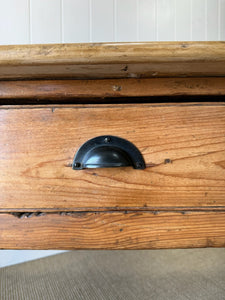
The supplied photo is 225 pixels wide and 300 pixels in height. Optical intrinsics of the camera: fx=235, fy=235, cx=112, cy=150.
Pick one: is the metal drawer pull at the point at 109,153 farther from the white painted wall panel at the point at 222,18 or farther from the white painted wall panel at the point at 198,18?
the white painted wall panel at the point at 222,18

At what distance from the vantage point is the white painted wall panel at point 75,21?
36.1 inches

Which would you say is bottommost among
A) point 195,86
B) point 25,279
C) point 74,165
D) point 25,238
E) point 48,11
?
point 25,279

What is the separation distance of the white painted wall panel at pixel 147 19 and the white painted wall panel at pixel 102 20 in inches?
4.8

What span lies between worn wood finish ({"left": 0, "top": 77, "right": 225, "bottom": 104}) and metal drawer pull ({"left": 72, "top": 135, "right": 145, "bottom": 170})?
73mm

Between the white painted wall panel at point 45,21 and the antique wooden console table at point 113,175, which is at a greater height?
the white painted wall panel at point 45,21

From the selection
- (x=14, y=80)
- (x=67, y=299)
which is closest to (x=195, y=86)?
(x=14, y=80)

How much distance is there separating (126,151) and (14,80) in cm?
21

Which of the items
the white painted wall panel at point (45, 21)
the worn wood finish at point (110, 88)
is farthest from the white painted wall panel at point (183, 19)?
the worn wood finish at point (110, 88)

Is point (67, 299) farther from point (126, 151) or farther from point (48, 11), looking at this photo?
point (48, 11)

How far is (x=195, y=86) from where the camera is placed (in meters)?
0.37

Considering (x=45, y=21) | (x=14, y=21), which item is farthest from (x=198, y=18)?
(x=14, y=21)

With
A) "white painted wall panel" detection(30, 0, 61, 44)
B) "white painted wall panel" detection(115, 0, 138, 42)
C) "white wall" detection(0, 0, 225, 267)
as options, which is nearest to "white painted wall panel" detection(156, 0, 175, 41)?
"white wall" detection(0, 0, 225, 267)

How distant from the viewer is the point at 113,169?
1.20ft

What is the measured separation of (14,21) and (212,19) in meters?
0.83
